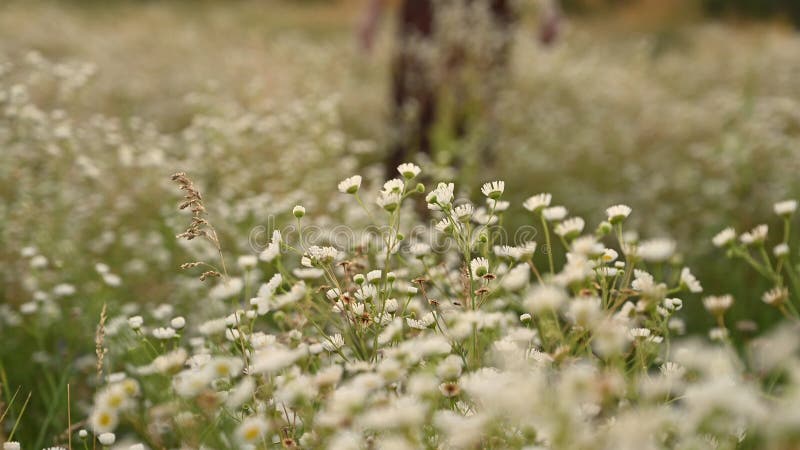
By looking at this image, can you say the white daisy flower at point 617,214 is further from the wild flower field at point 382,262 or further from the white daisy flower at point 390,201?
the white daisy flower at point 390,201

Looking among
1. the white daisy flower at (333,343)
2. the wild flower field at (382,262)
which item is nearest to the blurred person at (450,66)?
the wild flower field at (382,262)

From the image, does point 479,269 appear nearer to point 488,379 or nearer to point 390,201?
point 390,201

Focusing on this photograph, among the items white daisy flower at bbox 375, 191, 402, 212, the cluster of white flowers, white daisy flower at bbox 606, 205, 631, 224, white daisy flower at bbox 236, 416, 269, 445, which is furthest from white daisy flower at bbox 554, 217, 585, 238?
white daisy flower at bbox 236, 416, 269, 445

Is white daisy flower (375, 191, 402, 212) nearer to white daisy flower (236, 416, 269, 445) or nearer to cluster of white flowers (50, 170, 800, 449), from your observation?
cluster of white flowers (50, 170, 800, 449)

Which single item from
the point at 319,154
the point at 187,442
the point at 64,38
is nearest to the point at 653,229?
the point at 319,154

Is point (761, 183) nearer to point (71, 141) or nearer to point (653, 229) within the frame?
point (653, 229)

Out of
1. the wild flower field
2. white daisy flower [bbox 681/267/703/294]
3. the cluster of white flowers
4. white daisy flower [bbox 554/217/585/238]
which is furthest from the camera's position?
white daisy flower [bbox 681/267/703/294]

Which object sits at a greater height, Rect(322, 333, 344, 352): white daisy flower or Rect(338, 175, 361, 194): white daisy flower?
Rect(338, 175, 361, 194): white daisy flower
